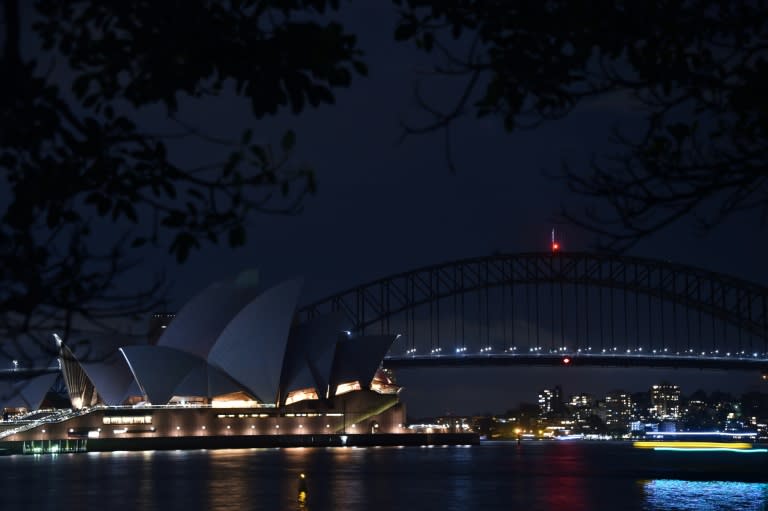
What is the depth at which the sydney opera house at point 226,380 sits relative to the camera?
10469cm

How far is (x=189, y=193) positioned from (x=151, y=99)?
22.0 inches

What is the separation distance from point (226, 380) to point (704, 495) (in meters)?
65.2

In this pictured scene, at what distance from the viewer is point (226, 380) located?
109 meters

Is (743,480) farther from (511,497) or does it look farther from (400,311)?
(400,311)

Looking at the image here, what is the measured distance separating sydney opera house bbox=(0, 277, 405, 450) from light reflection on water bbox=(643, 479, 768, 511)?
49.1 metres

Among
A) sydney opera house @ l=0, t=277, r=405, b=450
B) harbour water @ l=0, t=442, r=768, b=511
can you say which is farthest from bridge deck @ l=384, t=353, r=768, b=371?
harbour water @ l=0, t=442, r=768, b=511

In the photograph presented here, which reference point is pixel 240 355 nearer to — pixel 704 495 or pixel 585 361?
pixel 585 361

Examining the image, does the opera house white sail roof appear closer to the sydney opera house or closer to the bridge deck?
the sydney opera house

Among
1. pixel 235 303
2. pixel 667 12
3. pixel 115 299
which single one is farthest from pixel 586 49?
pixel 235 303

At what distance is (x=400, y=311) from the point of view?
142125 millimetres

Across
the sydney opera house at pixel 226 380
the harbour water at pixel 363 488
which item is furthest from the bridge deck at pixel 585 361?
the harbour water at pixel 363 488

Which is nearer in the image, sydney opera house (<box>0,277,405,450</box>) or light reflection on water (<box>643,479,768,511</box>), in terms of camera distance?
light reflection on water (<box>643,479,768,511</box>)

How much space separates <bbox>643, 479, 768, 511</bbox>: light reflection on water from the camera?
43.2 meters

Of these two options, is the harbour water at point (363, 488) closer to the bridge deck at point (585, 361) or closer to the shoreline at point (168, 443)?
the shoreline at point (168, 443)
